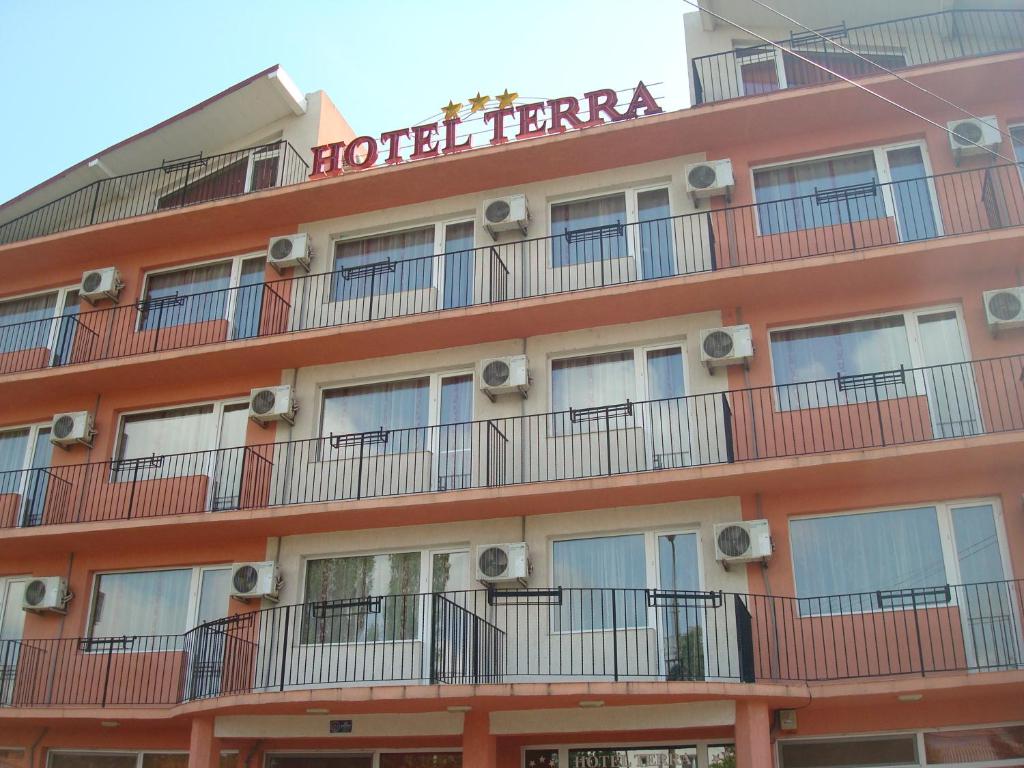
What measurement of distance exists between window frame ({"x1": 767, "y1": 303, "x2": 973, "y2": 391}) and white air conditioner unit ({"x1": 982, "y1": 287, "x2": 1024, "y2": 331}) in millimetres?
530

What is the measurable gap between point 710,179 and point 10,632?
46.9ft

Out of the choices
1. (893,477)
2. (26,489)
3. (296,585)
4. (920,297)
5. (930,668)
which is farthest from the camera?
(26,489)

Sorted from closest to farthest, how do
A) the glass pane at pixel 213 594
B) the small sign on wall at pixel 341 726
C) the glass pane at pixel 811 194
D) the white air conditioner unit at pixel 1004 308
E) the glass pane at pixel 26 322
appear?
the small sign on wall at pixel 341 726 → the white air conditioner unit at pixel 1004 308 → the glass pane at pixel 811 194 → the glass pane at pixel 213 594 → the glass pane at pixel 26 322

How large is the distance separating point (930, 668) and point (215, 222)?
46.5 feet

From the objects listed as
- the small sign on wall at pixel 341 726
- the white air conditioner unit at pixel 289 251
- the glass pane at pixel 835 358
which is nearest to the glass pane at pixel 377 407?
the white air conditioner unit at pixel 289 251

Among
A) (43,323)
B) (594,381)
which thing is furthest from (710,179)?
(43,323)

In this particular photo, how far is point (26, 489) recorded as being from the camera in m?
19.6

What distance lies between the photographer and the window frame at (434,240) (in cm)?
1853

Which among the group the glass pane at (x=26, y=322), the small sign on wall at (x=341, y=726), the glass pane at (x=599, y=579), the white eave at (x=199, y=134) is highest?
the white eave at (x=199, y=134)

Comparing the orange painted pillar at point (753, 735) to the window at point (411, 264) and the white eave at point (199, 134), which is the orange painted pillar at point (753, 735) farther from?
the white eave at point (199, 134)

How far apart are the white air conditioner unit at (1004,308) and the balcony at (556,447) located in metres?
0.49

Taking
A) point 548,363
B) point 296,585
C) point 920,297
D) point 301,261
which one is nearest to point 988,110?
point 920,297

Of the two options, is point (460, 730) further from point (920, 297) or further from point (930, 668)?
point (920, 297)

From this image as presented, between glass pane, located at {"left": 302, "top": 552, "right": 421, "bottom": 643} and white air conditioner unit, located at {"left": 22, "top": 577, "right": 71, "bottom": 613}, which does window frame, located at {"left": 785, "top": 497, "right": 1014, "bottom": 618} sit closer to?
glass pane, located at {"left": 302, "top": 552, "right": 421, "bottom": 643}
